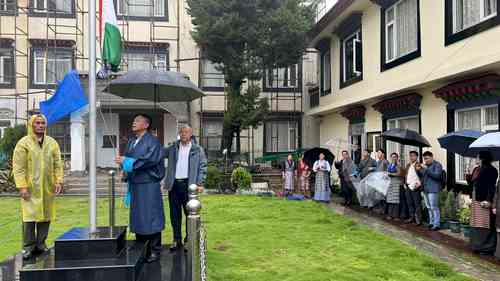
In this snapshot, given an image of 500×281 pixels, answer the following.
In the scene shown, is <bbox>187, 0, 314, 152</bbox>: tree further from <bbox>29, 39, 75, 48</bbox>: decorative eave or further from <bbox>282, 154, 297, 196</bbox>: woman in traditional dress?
<bbox>29, 39, 75, 48</bbox>: decorative eave

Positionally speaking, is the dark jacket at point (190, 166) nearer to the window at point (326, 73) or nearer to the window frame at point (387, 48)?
the window frame at point (387, 48)

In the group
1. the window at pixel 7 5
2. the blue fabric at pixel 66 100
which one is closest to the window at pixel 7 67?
the window at pixel 7 5

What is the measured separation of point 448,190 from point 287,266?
5.18 metres

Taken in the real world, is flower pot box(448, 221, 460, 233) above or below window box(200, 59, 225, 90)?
below

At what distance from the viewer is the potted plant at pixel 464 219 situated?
25.7 ft

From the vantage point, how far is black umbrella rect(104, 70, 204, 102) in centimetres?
559

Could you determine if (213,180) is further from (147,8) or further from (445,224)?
(147,8)

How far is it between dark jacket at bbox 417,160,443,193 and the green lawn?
1535 mm

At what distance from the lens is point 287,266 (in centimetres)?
583

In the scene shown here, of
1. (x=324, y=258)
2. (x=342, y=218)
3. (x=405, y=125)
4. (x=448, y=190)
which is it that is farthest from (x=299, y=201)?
(x=324, y=258)

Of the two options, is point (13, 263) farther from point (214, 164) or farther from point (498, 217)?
point (214, 164)

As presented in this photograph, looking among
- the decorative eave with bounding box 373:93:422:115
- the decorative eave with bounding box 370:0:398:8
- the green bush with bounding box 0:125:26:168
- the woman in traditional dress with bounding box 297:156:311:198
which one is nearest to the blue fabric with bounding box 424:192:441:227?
the decorative eave with bounding box 373:93:422:115

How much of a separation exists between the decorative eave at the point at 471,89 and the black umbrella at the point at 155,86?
17.3 feet

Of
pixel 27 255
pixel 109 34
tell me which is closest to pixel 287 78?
pixel 109 34
